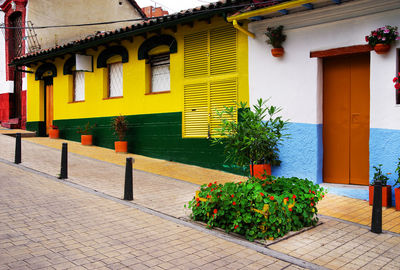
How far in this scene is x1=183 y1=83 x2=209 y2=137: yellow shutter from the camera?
10562mm

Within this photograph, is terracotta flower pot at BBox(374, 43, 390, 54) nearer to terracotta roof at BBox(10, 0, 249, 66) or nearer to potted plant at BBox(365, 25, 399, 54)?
potted plant at BBox(365, 25, 399, 54)

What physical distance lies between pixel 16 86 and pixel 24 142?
19.2 feet

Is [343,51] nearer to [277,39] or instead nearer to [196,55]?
[277,39]

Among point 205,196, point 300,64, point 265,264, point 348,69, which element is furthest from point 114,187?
point 348,69

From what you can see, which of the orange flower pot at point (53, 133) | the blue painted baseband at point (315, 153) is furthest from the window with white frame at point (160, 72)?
the orange flower pot at point (53, 133)

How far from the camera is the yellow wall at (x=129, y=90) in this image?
34.3 feet

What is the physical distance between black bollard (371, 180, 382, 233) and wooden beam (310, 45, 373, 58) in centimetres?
328

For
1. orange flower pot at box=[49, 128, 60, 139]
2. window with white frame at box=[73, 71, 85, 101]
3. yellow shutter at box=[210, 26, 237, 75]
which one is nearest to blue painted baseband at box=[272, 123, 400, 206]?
yellow shutter at box=[210, 26, 237, 75]

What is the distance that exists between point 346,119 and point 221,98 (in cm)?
353

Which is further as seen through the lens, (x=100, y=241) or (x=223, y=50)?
(x=223, y=50)

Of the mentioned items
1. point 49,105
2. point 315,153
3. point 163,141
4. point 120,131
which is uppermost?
point 49,105

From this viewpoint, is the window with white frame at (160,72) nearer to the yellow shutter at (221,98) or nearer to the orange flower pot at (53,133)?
the yellow shutter at (221,98)

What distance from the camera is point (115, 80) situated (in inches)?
535

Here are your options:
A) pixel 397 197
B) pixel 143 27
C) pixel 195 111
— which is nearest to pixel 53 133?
pixel 143 27
